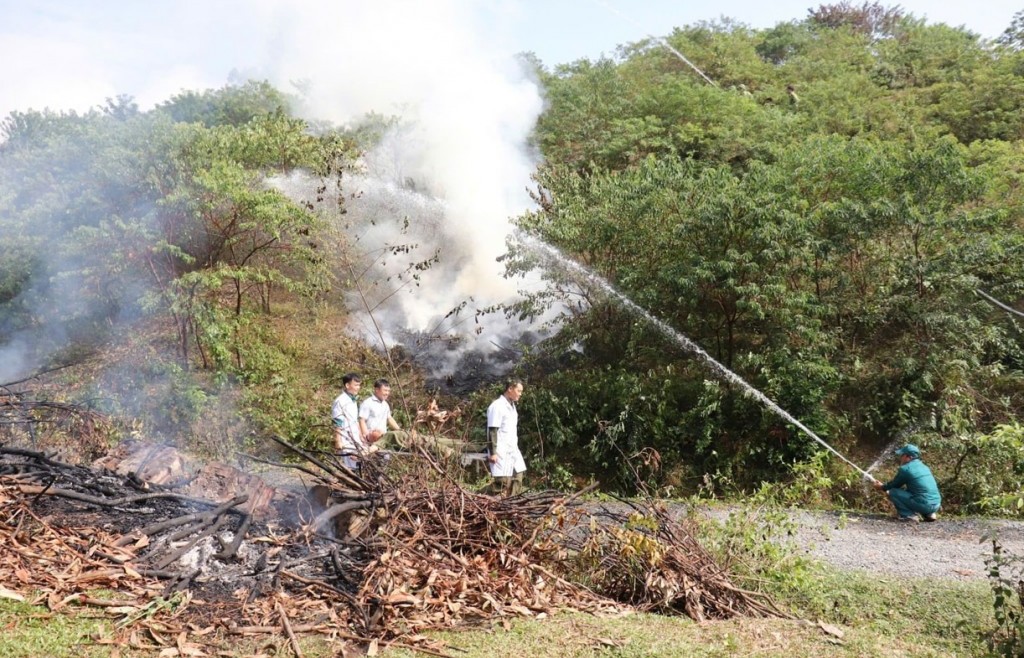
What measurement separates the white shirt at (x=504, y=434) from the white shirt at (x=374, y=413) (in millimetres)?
1006

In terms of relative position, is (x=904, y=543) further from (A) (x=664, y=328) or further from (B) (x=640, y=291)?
(B) (x=640, y=291)

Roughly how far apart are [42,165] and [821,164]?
44.2 feet

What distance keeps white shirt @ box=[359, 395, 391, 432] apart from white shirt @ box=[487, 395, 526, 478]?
3.30 ft

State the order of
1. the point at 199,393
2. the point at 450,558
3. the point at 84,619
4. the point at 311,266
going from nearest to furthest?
1. the point at 84,619
2. the point at 450,558
3. the point at 199,393
4. the point at 311,266

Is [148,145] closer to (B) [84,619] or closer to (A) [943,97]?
(B) [84,619]

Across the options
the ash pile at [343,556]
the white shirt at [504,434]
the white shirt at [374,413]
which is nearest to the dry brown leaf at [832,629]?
the ash pile at [343,556]

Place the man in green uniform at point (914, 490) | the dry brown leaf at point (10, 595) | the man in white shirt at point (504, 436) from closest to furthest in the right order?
the dry brown leaf at point (10, 595), the man in white shirt at point (504, 436), the man in green uniform at point (914, 490)

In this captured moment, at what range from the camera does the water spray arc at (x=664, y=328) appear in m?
10.8

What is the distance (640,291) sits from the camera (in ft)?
39.0

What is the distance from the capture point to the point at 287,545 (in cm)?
612

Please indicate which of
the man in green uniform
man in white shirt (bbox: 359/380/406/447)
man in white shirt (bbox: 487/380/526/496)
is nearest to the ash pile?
man in white shirt (bbox: 359/380/406/447)

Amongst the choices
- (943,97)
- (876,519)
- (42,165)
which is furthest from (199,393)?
(943,97)

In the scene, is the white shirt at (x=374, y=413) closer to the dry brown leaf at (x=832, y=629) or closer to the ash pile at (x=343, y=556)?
the ash pile at (x=343, y=556)

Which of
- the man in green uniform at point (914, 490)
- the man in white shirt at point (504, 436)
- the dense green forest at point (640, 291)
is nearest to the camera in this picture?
the man in white shirt at point (504, 436)
